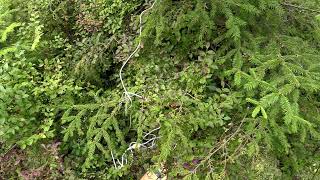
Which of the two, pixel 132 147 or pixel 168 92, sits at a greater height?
pixel 168 92

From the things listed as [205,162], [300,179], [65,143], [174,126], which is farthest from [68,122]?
[300,179]

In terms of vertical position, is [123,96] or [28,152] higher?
[123,96]

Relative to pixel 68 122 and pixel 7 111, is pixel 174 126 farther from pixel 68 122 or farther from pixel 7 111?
pixel 7 111

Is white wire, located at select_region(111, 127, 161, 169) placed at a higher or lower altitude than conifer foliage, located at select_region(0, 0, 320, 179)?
lower

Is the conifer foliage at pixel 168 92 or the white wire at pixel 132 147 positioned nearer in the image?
the conifer foliage at pixel 168 92

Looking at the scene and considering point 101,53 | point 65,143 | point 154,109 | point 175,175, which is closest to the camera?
point 175,175

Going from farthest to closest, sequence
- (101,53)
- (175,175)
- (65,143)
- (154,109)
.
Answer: (101,53), (65,143), (154,109), (175,175)

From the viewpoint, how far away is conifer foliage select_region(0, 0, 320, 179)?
9.71ft

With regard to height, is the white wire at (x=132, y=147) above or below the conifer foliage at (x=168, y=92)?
below

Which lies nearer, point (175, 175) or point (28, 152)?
point (175, 175)

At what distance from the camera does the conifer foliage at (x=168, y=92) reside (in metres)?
2.96

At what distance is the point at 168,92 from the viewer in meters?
3.27

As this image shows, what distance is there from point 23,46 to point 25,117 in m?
0.66

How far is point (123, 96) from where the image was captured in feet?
11.0
